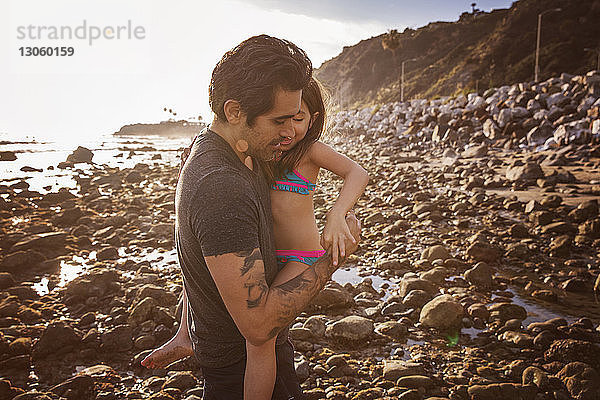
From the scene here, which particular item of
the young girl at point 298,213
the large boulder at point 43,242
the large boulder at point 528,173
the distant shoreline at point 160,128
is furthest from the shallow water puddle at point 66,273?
the distant shoreline at point 160,128

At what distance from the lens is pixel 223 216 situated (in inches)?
60.1

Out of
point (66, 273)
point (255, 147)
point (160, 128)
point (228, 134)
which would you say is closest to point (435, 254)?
point (255, 147)

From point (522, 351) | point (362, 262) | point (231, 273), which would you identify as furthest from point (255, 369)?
point (362, 262)

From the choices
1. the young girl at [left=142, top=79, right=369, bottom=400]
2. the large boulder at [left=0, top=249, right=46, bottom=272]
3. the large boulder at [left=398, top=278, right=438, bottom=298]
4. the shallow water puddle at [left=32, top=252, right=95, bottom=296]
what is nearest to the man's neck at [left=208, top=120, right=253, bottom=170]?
the young girl at [left=142, top=79, right=369, bottom=400]

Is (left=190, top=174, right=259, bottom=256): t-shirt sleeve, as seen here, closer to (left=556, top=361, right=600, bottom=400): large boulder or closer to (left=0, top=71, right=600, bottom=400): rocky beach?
(left=0, top=71, right=600, bottom=400): rocky beach

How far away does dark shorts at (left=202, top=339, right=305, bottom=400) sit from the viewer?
201 cm

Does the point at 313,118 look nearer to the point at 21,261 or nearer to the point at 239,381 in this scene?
the point at 239,381

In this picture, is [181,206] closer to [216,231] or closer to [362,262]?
[216,231]

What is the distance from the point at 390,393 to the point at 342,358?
0.62 m

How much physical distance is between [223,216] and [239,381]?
3.15ft

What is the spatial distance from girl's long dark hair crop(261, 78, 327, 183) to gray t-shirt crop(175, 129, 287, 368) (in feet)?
1.59

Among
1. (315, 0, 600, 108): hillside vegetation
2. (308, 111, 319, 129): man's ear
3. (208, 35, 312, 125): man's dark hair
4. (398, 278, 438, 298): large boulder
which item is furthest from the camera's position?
(315, 0, 600, 108): hillside vegetation

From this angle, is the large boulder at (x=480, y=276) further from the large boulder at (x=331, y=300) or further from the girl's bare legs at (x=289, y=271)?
the girl's bare legs at (x=289, y=271)

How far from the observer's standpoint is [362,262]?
7.14 metres
